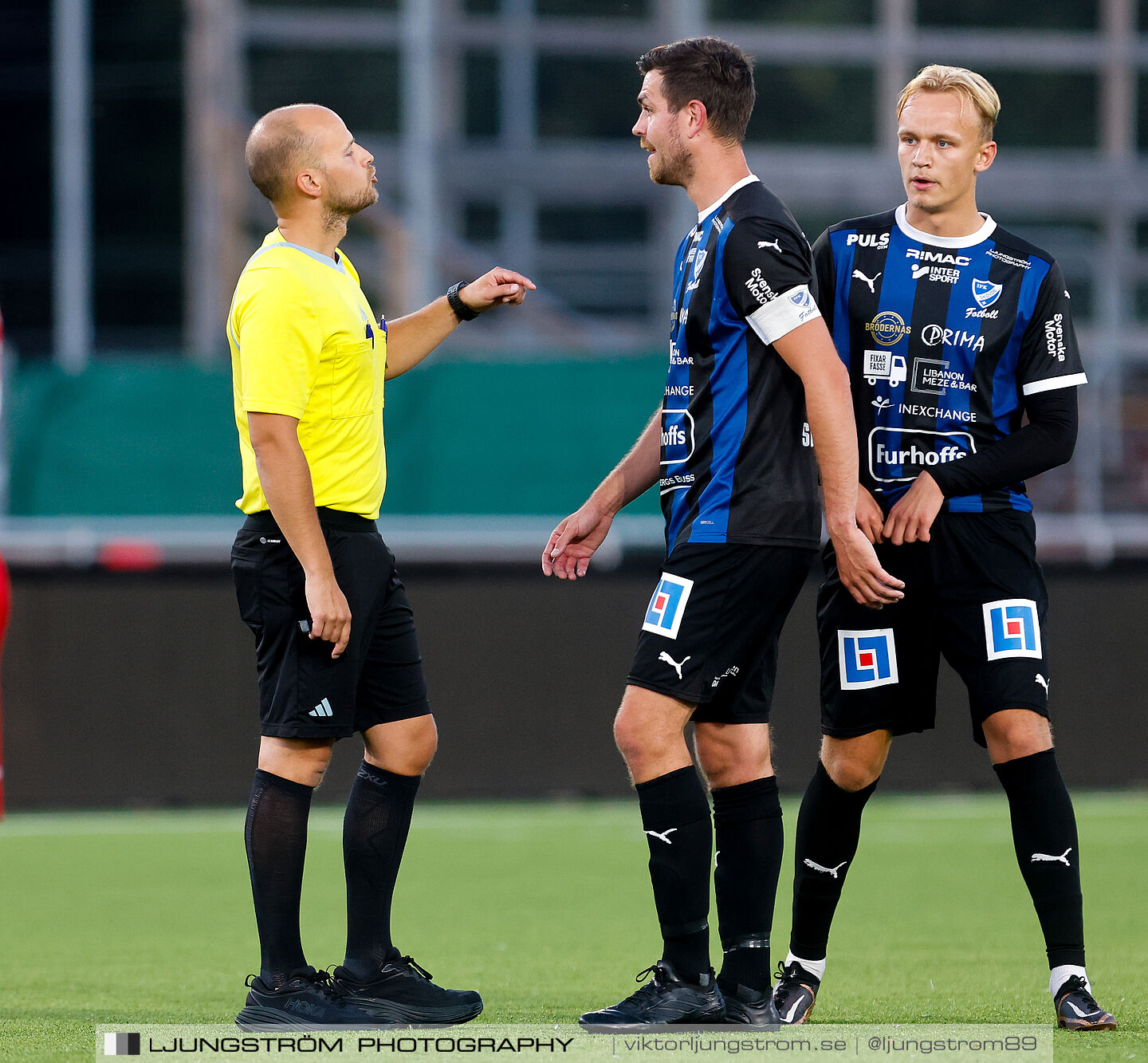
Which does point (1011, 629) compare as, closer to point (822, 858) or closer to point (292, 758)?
point (822, 858)

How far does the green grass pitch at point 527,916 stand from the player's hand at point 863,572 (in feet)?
3.09

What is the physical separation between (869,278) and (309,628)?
1482 mm

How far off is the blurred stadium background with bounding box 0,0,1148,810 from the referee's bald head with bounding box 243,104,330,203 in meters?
5.03

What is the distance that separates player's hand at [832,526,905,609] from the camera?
380cm

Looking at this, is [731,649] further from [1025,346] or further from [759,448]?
[1025,346]

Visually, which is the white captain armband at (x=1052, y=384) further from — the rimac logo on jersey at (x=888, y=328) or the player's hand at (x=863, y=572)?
the player's hand at (x=863, y=572)

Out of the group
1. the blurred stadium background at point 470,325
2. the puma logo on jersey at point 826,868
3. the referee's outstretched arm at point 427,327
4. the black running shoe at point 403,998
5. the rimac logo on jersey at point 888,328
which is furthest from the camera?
the blurred stadium background at point 470,325

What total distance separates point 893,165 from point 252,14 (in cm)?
559

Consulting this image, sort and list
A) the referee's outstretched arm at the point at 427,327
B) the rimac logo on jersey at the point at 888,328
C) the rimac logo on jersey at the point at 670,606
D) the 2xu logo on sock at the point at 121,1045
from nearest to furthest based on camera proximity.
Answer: the 2xu logo on sock at the point at 121,1045
the rimac logo on jersey at the point at 670,606
the rimac logo on jersey at the point at 888,328
the referee's outstretched arm at the point at 427,327

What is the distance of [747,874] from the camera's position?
382 centimetres

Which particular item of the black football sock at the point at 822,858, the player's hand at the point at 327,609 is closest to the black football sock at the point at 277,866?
the player's hand at the point at 327,609

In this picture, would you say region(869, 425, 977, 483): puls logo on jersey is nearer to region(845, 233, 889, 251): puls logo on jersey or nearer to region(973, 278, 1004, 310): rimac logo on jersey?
region(973, 278, 1004, 310): rimac logo on jersey

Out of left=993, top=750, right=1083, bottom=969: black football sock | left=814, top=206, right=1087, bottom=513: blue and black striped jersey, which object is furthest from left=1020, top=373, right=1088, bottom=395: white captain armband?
left=993, top=750, right=1083, bottom=969: black football sock

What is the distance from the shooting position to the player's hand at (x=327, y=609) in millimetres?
3766
